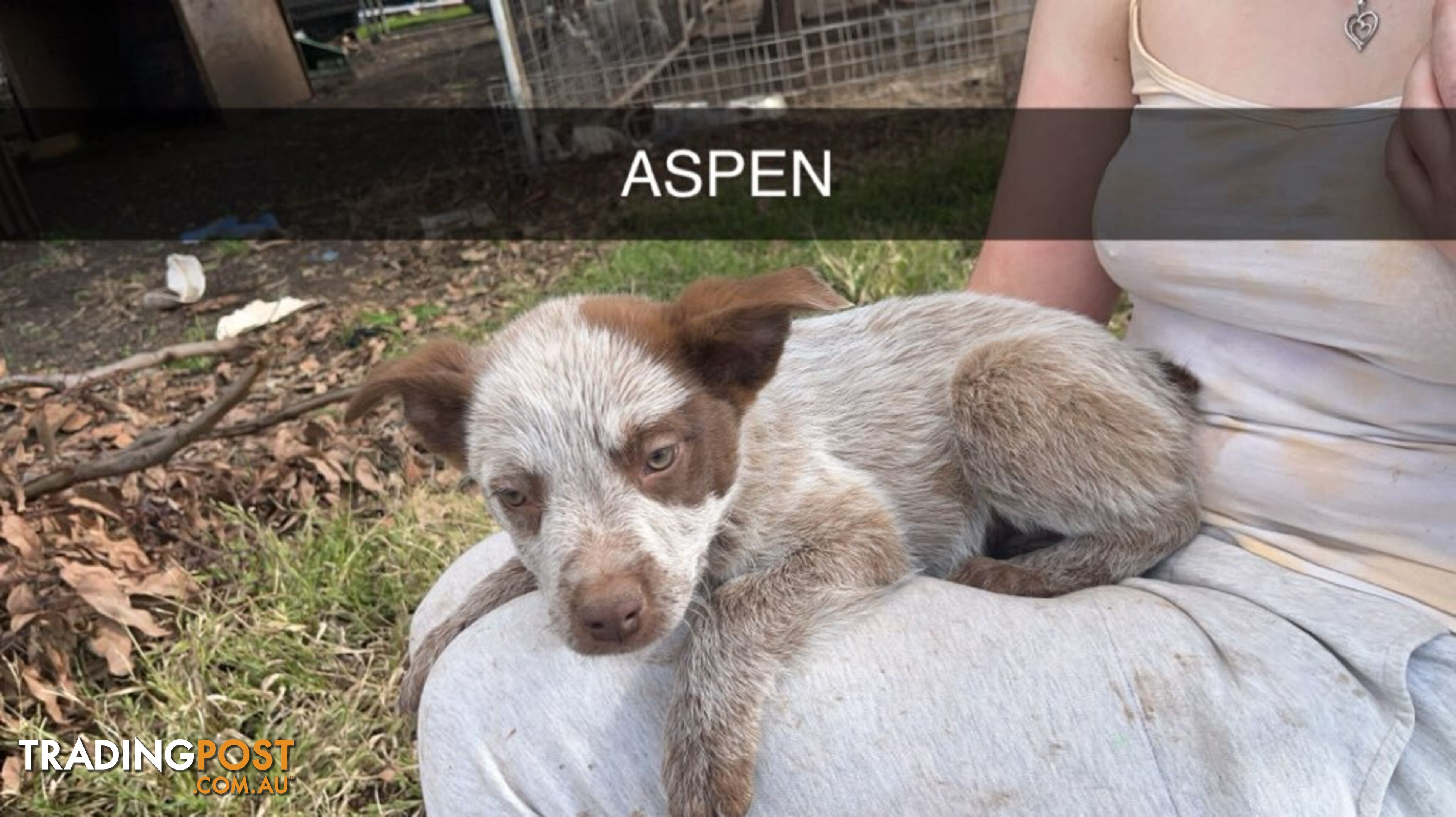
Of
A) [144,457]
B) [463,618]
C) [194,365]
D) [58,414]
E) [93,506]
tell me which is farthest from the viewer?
[194,365]

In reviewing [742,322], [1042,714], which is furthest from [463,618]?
[1042,714]

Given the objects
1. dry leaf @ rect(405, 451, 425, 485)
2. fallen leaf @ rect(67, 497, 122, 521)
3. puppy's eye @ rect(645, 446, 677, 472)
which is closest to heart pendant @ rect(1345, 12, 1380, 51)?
puppy's eye @ rect(645, 446, 677, 472)

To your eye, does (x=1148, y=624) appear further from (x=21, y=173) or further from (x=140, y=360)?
(x=21, y=173)

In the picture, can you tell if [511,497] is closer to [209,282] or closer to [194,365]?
[194,365]

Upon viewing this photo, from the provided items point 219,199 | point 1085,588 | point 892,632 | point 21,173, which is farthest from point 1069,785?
point 21,173

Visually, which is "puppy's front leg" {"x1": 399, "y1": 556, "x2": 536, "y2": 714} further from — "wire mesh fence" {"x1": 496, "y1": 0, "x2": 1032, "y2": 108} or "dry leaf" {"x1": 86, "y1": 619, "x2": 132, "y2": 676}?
"wire mesh fence" {"x1": 496, "y1": 0, "x2": 1032, "y2": 108}

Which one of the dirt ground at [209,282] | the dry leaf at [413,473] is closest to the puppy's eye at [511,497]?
the dry leaf at [413,473]
